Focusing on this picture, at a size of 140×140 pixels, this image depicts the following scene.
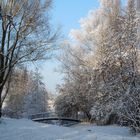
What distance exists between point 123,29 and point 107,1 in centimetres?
1530

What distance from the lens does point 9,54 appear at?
25.5m

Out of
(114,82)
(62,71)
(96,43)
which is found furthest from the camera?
(62,71)

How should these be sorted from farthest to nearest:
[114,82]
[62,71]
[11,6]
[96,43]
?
[62,71]
[96,43]
[11,6]
[114,82]

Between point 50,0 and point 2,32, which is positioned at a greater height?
point 50,0

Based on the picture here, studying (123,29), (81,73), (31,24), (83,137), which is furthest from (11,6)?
(81,73)

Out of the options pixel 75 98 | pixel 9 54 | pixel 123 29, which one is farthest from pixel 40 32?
pixel 75 98

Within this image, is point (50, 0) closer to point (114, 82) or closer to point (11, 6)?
point (11, 6)

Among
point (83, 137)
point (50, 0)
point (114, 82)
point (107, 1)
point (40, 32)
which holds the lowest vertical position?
point (83, 137)

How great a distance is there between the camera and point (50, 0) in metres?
26.2

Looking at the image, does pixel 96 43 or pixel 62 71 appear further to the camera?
pixel 62 71

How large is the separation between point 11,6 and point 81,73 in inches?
601

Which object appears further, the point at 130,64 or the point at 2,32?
the point at 2,32

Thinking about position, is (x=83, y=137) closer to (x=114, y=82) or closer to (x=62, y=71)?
(x=114, y=82)

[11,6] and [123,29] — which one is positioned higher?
[11,6]
